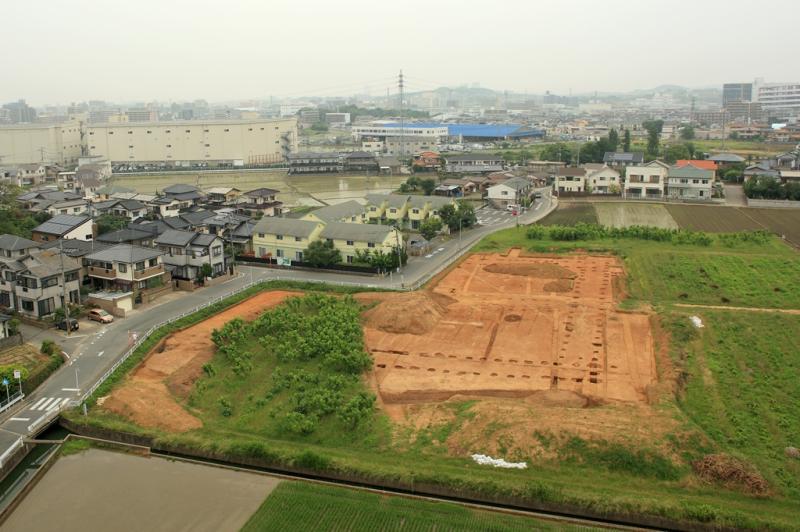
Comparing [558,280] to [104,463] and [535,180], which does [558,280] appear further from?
[535,180]

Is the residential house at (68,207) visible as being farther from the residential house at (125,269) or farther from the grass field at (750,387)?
the grass field at (750,387)

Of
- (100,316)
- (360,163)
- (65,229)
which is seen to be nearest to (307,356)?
(100,316)

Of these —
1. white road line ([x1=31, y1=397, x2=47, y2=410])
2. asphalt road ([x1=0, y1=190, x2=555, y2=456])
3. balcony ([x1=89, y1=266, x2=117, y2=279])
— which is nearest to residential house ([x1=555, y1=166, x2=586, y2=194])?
asphalt road ([x1=0, y1=190, x2=555, y2=456])

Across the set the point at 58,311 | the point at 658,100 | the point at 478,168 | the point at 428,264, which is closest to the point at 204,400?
the point at 58,311

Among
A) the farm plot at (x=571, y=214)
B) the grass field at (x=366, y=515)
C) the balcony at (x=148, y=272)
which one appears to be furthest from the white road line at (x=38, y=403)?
the farm plot at (x=571, y=214)

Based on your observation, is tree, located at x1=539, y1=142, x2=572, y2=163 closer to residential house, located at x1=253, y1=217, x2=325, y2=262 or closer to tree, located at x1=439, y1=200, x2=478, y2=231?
tree, located at x1=439, y1=200, x2=478, y2=231
